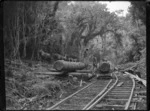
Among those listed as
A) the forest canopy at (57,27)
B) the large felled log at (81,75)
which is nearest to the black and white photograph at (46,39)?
the forest canopy at (57,27)

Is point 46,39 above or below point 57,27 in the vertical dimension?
below

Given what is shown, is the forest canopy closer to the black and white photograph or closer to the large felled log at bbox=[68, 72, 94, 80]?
the black and white photograph

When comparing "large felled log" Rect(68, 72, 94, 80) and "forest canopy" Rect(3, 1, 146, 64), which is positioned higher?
"forest canopy" Rect(3, 1, 146, 64)

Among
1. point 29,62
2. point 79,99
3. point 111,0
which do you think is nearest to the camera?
point 111,0

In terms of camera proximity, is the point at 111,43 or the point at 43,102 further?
the point at 111,43

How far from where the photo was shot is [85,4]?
19.4ft

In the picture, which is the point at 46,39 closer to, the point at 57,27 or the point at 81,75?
the point at 57,27

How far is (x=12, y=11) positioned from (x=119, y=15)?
2861mm

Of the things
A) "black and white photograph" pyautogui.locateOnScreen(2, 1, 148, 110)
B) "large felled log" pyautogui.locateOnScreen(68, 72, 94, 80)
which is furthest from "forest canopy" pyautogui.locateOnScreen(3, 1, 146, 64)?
"large felled log" pyautogui.locateOnScreen(68, 72, 94, 80)

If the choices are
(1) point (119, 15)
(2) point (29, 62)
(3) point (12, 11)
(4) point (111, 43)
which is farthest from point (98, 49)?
(3) point (12, 11)

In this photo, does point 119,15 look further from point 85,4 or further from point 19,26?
point 19,26

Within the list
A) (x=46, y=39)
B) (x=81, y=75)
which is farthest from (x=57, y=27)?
(x=81, y=75)

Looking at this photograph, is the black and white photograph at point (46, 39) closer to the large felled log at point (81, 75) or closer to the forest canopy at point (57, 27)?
the forest canopy at point (57, 27)

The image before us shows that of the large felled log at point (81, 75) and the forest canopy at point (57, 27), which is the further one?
the large felled log at point (81, 75)
